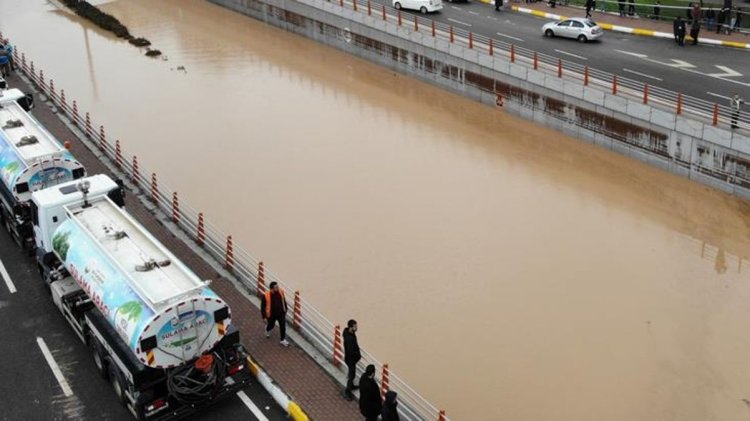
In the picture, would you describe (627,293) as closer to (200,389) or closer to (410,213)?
(410,213)

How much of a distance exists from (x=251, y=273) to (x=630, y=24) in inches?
1130

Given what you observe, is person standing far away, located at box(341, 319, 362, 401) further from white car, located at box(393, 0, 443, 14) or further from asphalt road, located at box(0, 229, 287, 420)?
white car, located at box(393, 0, 443, 14)

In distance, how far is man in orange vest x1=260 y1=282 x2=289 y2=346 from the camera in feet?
52.7

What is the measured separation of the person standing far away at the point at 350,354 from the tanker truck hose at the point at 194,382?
228cm

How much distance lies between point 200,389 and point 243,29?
38.6 metres

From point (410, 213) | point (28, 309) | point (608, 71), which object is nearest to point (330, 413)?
point (28, 309)

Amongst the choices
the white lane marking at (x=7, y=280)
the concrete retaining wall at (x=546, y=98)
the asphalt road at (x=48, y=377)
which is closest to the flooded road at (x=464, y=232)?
the concrete retaining wall at (x=546, y=98)

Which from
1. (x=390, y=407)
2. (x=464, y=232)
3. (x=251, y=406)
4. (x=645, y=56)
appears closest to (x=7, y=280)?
(x=251, y=406)

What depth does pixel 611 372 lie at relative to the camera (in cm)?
1831

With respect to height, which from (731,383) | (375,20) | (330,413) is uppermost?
(375,20)

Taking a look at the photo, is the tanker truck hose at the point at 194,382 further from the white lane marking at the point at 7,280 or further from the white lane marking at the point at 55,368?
the white lane marking at the point at 7,280

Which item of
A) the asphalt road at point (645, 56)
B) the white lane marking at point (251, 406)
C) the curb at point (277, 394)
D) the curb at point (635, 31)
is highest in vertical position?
the curb at point (635, 31)

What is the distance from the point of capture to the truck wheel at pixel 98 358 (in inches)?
620

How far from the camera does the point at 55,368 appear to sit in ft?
54.2
